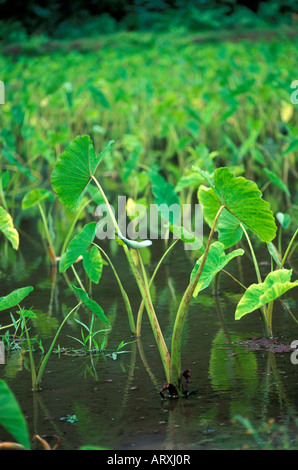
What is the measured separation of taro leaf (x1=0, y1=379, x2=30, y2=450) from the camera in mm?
1063

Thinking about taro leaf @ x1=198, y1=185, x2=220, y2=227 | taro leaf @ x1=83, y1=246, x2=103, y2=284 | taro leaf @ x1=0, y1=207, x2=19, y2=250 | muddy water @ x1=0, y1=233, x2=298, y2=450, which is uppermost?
taro leaf @ x1=198, y1=185, x2=220, y2=227

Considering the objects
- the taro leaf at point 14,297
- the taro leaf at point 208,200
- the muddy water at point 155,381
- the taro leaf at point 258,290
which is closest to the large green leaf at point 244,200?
the taro leaf at point 258,290

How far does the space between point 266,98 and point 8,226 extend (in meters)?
3.20

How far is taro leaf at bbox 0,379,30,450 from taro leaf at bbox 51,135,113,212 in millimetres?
617

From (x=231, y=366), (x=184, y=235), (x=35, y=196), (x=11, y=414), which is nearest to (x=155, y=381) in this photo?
(x=231, y=366)

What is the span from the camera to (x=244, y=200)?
141cm

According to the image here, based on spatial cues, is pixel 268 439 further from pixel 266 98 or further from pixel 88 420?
pixel 266 98

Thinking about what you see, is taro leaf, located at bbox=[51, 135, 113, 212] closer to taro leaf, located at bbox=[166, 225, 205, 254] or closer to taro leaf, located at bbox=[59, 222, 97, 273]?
taro leaf, located at bbox=[59, 222, 97, 273]

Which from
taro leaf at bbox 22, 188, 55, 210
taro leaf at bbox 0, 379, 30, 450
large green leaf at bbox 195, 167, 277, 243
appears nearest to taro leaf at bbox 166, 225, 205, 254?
large green leaf at bbox 195, 167, 277, 243

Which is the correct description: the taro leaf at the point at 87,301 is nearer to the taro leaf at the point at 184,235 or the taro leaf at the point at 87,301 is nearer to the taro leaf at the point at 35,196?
the taro leaf at the point at 184,235

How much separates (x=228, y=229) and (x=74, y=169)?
1.33 feet

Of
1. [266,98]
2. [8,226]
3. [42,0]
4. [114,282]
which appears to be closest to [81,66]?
[266,98]

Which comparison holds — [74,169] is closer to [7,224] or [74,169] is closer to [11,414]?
[7,224]

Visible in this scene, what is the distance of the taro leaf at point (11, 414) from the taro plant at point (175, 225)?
43 centimetres
